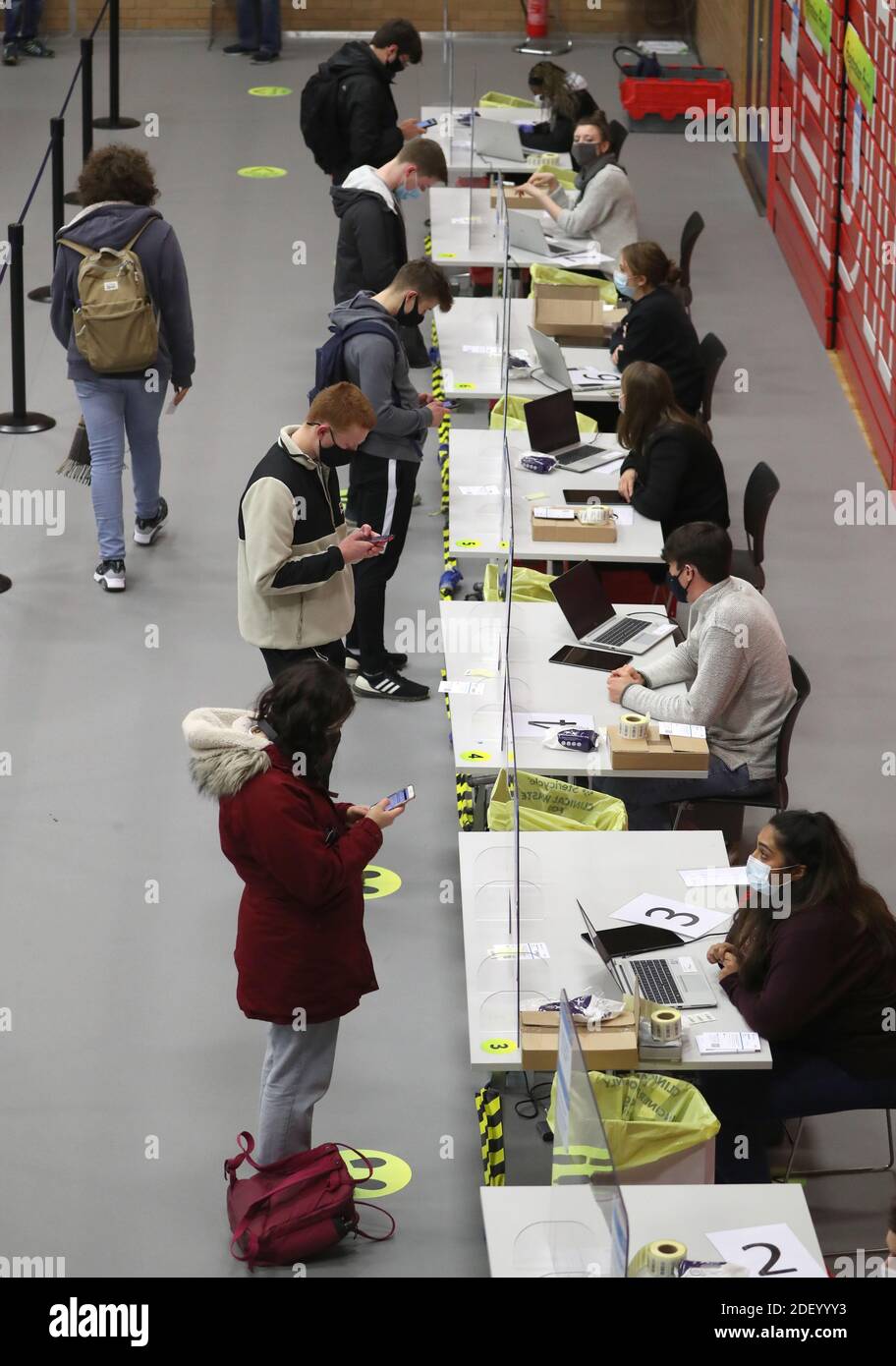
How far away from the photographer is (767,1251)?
157 inches

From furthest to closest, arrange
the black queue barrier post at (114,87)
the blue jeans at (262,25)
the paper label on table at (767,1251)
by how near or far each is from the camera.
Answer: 1. the blue jeans at (262,25)
2. the black queue barrier post at (114,87)
3. the paper label on table at (767,1251)

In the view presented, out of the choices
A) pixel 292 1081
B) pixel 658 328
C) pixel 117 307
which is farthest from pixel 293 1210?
pixel 658 328

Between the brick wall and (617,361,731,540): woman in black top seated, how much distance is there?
399 inches

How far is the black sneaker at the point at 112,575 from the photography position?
8.16 meters

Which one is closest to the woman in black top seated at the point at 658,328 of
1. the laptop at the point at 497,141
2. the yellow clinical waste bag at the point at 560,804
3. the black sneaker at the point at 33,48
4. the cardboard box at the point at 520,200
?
the cardboard box at the point at 520,200

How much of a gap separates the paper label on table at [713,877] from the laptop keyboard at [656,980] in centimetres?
41

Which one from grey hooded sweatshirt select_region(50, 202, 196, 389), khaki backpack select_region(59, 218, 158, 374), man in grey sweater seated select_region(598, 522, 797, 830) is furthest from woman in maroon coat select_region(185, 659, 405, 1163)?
grey hooded sweatshirt select_region(50, 202, 196, 389)

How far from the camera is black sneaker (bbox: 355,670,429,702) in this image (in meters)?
7.44

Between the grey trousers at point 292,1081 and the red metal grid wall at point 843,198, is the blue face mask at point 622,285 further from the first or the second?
the grey trousers at point 292,1081

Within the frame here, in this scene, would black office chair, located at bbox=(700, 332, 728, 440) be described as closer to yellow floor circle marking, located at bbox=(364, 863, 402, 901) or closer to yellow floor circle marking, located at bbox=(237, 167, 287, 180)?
→ yellow floor circle marking, located at bbox=(364, 863, 402, 901)

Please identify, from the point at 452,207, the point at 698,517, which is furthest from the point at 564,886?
the point at 452,207
